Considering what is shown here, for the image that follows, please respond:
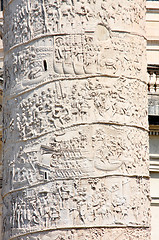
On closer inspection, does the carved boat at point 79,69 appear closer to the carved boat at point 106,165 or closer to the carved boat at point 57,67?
the carved boat at point 57,67

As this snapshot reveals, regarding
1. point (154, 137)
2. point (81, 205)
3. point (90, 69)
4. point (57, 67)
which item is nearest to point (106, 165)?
point (81, 205)

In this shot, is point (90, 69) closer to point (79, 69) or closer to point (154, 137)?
point (79, 69)

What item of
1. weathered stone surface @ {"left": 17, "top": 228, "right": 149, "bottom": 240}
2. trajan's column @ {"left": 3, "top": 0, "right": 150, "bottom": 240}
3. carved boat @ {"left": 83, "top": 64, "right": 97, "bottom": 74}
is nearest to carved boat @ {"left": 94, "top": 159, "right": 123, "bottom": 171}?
trajan's column @ {"left": 3, "top": 0, "right": 150, "bottom": 240}

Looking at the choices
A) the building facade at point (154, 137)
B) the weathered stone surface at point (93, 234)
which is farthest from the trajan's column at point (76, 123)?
the building facade at point (154, 137)

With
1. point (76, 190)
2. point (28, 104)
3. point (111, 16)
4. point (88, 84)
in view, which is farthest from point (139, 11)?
point (76, 190)

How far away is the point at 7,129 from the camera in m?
7.73

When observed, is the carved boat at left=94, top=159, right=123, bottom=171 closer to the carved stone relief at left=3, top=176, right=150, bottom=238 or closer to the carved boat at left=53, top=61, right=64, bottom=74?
the carved stone relief at left=3, top=176, right=150, bottom=238

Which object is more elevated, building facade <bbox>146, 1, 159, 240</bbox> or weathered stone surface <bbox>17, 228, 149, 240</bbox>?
building facade <bbox>146, 1, 159, 240</bbox>

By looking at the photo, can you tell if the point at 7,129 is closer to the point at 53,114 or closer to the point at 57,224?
the point at 53,114

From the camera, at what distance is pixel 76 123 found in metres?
7.24

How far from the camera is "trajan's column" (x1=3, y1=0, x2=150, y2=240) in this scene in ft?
23.2

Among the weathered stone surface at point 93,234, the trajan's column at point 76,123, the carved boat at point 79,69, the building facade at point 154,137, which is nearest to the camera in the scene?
the weathered stone surface at point 93,234

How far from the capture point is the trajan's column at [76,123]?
7.08 meters

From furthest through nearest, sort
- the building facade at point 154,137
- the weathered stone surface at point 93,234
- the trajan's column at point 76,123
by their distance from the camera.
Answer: the building facade at point 154,137, the trajan's column at point 76,123, the weathered stone surface at point 93,234
